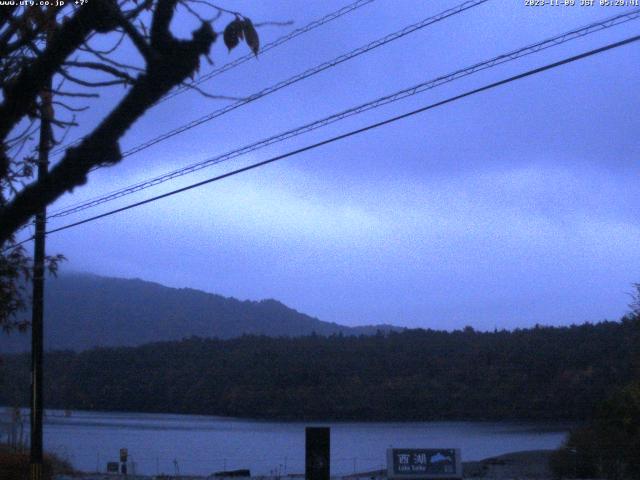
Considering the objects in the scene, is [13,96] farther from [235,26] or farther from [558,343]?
[558,343]

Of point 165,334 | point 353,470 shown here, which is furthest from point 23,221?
point 165,334

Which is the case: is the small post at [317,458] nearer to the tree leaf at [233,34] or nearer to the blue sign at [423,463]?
the blue sign at [423,463]

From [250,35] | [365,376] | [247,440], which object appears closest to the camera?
[250,35]

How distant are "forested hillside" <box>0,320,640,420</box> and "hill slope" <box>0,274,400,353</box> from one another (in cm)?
1228

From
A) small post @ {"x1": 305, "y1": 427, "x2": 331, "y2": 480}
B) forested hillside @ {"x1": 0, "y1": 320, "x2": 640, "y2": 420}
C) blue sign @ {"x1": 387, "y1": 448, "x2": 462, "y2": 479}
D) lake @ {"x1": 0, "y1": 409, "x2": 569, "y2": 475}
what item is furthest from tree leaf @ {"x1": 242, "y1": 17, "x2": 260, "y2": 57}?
forested hillside @ {"x1": 0, "y1": 320, "x2": 640, "y2": 420}

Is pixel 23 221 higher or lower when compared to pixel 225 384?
higher

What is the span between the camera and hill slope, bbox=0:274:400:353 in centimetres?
7056

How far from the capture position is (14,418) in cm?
2703

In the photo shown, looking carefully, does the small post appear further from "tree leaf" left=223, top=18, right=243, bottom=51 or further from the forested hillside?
the forested hillside

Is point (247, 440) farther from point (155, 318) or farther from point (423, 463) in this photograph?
point (155, 318)

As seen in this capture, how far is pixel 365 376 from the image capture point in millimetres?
52688

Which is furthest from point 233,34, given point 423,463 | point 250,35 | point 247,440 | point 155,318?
point 155,318

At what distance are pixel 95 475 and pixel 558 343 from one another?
25709 millimetres

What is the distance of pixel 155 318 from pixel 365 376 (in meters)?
47.4
